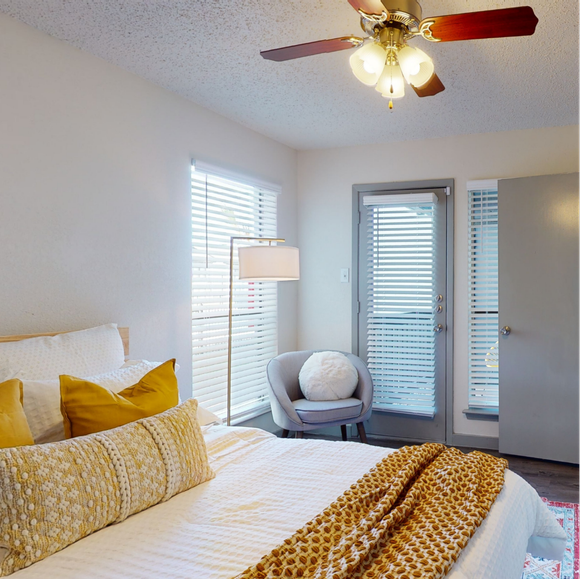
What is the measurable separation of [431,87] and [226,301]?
85.4 inches

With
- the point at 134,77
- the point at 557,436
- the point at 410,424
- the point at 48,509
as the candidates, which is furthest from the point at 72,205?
the point at 557,436

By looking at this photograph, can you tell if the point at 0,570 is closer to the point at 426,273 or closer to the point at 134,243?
the point at 134,243

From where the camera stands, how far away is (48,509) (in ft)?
4.58

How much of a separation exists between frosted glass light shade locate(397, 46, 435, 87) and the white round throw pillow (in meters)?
2.37

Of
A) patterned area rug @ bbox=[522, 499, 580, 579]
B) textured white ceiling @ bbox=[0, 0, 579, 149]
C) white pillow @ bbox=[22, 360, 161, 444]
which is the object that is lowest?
patterned area rug @ bbox=[522, 499, 580, 579]

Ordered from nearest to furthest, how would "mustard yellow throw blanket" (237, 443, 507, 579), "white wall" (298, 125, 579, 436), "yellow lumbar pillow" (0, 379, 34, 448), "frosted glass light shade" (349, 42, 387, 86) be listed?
"mustard yellow throw blanket" (237, 443, 507, 579) < "yellow lumbar pillow" (0, 379, 34, 448) < "frosted glass light shade" (349, 42, 387, 86) < "white wall" (298, 125, 579, 436)

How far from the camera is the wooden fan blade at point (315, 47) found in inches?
78.0

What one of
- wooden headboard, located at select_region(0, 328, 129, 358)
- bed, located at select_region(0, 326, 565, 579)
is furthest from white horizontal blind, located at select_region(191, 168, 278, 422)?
bed, located at select_region(0, 326, 565, 579)

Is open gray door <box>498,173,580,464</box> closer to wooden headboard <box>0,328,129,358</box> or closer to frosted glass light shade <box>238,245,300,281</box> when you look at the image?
frosted glass light shade <box>238,245,300,281</box>

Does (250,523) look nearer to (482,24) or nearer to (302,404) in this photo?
(482,24)

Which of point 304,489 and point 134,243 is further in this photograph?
point 134,243

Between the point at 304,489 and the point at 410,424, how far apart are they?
2.89 meters

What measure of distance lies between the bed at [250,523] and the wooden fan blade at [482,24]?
5.11 feet

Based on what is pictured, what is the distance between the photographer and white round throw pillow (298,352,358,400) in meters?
3.96
